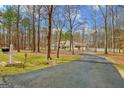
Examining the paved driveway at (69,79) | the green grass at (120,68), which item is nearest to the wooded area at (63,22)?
the green grass at (120,68)

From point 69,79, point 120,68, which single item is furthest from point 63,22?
point 69,79

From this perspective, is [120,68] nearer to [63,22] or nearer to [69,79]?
[69,79]

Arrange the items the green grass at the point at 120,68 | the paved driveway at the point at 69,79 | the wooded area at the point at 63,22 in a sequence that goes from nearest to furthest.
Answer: the paved driveway at the point at 69,79
the green grass at the point at 120,68
the wooded area at the point at 63,22

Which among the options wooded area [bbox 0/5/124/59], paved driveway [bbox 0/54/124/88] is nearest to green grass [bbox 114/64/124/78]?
paved driveway [bbox 0/54/124/88]

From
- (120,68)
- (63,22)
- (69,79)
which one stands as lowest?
(69,79)

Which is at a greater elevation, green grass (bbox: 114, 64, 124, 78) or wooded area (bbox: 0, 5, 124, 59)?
wooded area (bbox: 0, 5, 124, 59)

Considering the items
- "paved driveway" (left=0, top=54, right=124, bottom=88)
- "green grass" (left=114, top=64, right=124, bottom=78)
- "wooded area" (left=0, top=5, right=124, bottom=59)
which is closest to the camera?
"paved driveway" (left=0, top=54, right=124, bottom=88)

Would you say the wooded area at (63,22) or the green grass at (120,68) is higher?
the wooded area at (63,22)

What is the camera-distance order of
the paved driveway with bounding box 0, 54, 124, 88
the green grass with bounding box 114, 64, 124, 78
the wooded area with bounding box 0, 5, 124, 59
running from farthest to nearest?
the wooded area with bounding box 0, 5, 124, 59
the green grass with bounding box 114, 64, 124, 78
the paved driveway with bounding box 0, 54, 124, 88

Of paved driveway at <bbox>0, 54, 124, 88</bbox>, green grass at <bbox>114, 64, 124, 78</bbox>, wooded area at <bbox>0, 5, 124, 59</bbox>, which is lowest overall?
paved driveway at <bbox>0, 54, 124, 88</bbox>

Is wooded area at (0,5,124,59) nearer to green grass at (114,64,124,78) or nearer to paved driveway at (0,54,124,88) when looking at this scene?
green grass at (114,64,124,78)

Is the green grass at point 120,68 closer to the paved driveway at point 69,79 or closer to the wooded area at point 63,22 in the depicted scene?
the paved driveway at point 69,79

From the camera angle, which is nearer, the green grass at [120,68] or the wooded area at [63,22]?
the green grass at [120,68]
